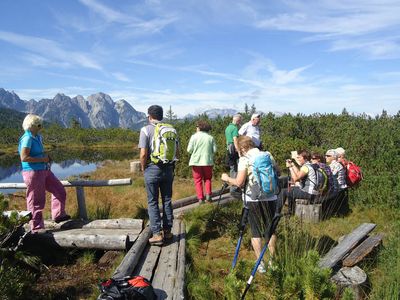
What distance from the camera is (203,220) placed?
6598mm

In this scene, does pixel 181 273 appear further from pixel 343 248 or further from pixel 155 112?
pixel 343 248

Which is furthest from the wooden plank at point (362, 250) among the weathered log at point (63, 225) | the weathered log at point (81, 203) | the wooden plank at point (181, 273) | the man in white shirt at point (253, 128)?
the weathered log at point (81, 203)

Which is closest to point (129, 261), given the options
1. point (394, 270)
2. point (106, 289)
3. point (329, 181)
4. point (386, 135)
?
point (106, 289)

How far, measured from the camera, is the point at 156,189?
5.10 m

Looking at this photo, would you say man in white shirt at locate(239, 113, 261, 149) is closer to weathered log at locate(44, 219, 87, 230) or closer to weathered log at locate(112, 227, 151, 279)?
weathered log at locate(112, 227, 151, 279)

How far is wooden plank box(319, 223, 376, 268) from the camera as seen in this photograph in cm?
464

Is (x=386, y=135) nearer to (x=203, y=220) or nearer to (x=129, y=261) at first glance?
(x=203, y=220)

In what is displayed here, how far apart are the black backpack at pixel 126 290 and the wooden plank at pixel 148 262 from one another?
748 mm

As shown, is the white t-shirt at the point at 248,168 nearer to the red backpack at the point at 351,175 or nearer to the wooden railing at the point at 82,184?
the wooden railing at the point at 82,184

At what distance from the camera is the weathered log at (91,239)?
550 cm

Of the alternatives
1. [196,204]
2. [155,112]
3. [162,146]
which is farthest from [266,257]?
[196,204]

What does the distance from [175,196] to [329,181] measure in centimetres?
392

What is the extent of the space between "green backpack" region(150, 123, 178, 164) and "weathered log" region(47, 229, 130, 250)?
1.49 metres

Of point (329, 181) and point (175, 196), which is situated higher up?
point (329, 181)
